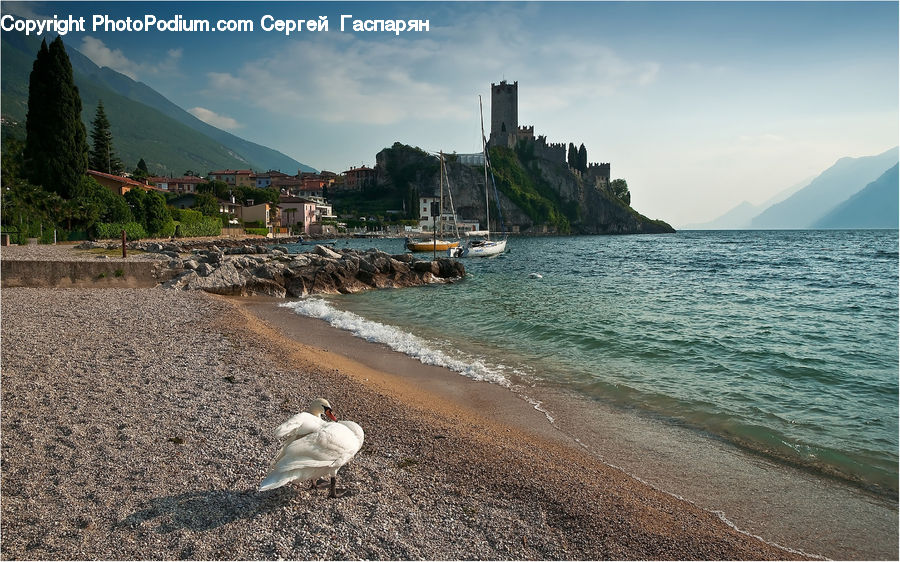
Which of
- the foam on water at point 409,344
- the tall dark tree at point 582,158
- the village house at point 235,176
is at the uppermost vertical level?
the tall dark tree at point 582,158

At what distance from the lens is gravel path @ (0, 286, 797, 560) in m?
3.93

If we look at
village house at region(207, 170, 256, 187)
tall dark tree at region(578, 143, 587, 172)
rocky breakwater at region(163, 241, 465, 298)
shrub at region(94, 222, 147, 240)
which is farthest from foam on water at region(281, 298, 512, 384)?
tall dark tree at region(578, 143, 587, 172)

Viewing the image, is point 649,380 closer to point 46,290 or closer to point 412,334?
point 412,334

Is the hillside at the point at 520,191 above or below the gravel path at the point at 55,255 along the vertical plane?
above

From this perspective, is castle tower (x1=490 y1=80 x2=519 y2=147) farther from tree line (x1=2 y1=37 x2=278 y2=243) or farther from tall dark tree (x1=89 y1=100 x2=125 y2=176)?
tree line (x1=2 y1=37 x2=278 y2=243)

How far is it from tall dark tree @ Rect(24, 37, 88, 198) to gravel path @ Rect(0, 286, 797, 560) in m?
35.1

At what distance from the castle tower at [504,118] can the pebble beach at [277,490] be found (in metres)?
160

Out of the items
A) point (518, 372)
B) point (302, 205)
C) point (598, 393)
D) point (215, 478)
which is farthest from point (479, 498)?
point (302, 205)

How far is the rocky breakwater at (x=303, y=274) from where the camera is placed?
21734mm

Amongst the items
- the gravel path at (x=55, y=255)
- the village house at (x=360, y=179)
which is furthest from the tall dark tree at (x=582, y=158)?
the gravel path at (x=55, y=255)

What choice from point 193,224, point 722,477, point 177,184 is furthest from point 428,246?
point 177,184

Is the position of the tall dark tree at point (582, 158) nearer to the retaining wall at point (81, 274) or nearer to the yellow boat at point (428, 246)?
the yellow boat at point (428, 246)

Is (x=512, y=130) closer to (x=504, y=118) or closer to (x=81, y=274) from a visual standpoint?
(x=504, y=118)

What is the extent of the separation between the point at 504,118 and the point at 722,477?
539 ft
